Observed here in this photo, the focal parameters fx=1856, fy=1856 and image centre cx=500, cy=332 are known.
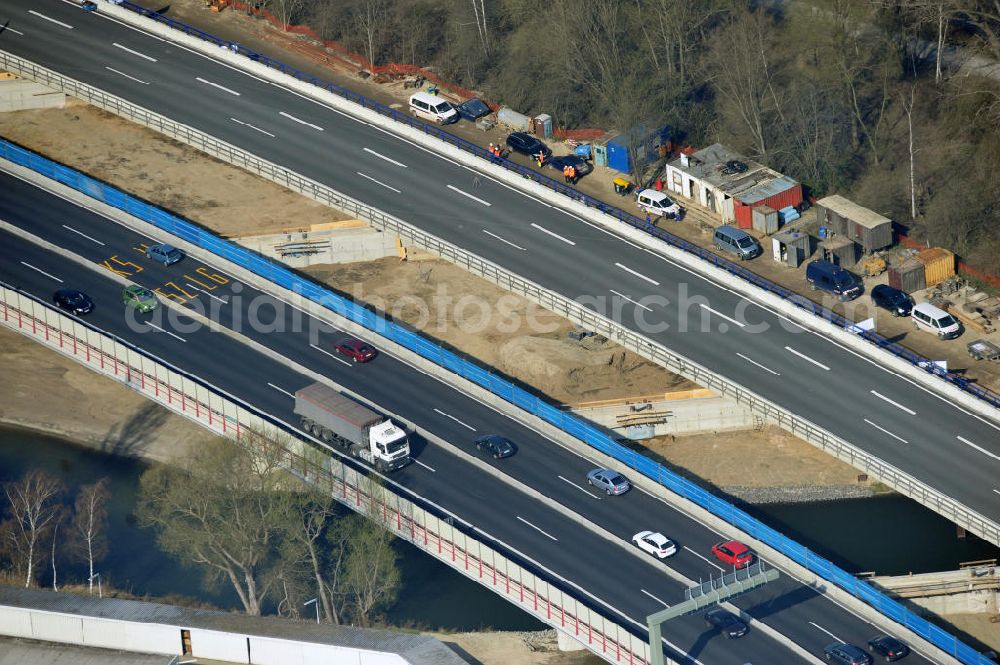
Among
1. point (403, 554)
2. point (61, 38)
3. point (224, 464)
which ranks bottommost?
point (403, 554)

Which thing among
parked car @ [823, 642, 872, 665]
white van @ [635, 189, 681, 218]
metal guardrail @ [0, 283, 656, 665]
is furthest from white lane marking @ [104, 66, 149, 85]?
parked car @ [823, 642, 872, 665]

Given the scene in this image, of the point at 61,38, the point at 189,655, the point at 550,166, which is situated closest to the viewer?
the point at 189,655

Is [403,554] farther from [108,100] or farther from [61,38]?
[61,38]

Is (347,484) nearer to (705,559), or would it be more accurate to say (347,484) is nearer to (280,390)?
(280,390)

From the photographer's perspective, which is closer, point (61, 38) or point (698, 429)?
point (698, 429)

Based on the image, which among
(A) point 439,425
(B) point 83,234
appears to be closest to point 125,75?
(B) point 83,234

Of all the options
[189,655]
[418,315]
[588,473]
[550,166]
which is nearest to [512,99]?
[550,166]
